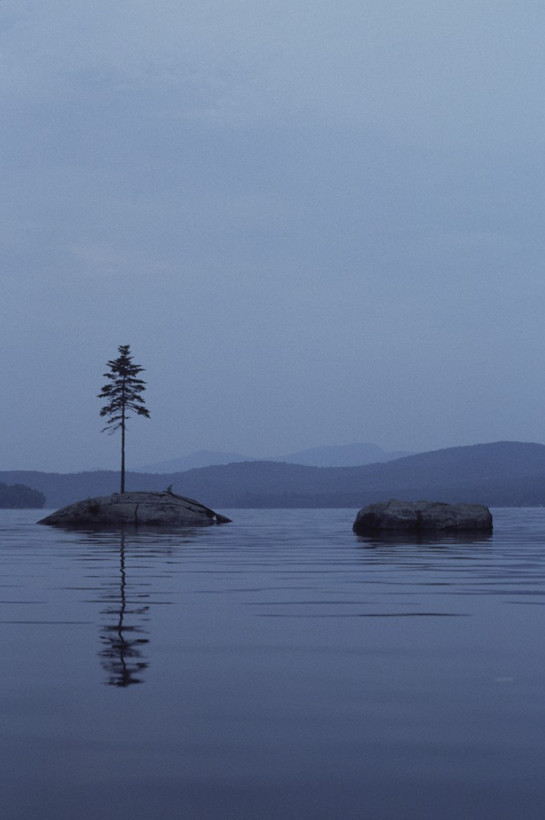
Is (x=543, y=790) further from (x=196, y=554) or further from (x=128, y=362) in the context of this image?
(x=128, y=362)

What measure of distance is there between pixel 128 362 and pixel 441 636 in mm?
60080

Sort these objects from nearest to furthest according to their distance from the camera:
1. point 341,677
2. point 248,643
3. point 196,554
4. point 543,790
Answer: point 543,790, point 341,677, point 248,643, point 196,554

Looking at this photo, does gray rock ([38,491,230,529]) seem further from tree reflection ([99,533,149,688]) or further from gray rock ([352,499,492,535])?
tree reflection ([99,533,149,688])

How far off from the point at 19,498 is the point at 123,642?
189 metres

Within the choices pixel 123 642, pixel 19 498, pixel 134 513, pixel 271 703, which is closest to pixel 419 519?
pixel 134 513

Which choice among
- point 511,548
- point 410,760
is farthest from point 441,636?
point 511,548

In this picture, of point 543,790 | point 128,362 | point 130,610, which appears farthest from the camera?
point 128,362

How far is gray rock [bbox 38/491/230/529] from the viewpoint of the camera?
49.6m

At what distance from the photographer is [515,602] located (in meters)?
13.5

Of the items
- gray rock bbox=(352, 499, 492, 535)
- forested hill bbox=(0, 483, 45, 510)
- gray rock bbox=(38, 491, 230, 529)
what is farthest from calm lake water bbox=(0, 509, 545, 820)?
forested hill bbox=(0, 483, 45, 510)

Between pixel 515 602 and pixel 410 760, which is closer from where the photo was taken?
pixel 410 760

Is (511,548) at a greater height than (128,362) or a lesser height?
lesser

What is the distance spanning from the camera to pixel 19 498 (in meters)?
192

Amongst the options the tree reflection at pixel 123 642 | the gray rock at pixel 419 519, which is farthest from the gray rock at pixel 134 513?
the tree reflection at pixel 123 642
